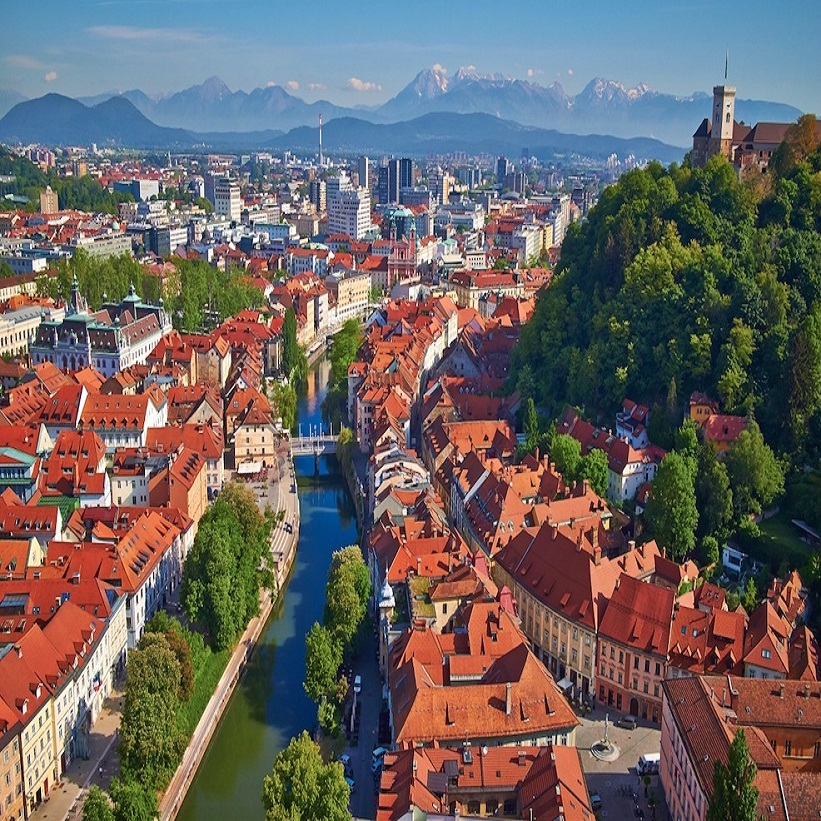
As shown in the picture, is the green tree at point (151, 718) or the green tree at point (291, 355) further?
the green tree at point (291, 355)

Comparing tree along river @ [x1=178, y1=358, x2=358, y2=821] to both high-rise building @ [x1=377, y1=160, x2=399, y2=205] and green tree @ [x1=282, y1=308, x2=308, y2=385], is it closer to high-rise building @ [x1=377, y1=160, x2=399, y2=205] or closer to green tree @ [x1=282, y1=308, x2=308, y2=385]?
green tree @ [x1=282, y1=308, x2=308, y2=385]

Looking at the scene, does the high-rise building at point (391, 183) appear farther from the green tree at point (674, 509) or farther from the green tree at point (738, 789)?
the green tree at point (738, 789)

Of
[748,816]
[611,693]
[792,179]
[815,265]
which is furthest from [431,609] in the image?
[792,179]

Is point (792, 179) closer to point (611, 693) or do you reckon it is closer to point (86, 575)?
point (611, 693)

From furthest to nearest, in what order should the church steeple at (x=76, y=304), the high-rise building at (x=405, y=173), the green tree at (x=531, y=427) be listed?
the high-rise building at (x=405, y=173), the church steeple at (x=76, y=304), the green tree at (x=531, y=427)

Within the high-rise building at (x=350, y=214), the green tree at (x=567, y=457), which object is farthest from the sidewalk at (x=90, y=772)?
the high-rise building at (x=350, y=214)

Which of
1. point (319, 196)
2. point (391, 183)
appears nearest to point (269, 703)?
point (319, 196)

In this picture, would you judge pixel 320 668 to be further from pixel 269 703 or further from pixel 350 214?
pixel 350 214
